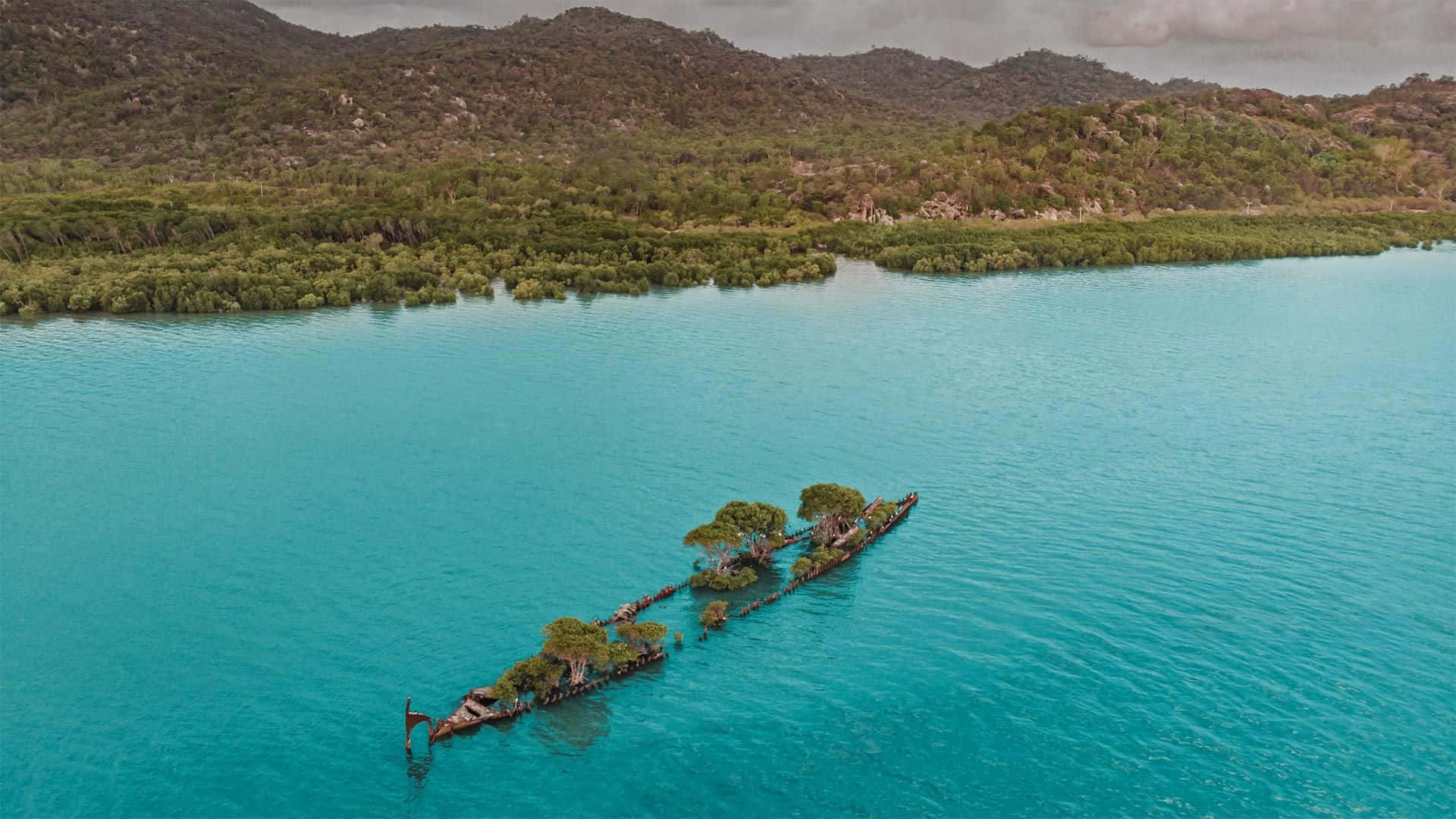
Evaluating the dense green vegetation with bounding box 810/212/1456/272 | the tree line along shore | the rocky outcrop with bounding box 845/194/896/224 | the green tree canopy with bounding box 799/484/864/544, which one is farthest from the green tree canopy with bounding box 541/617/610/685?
the rocky outcrop with bounding box 845/194/896/224

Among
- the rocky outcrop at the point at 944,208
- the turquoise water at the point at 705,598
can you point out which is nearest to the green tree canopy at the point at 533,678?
the turquoise water at the point at 705,598

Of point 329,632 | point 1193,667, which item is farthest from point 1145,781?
point 329,632

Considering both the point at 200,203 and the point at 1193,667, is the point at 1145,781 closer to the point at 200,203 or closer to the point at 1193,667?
the point at 1193,667

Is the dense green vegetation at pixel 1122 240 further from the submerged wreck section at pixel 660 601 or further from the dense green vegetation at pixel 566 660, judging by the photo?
the dense green vegetation at pixel 566 660

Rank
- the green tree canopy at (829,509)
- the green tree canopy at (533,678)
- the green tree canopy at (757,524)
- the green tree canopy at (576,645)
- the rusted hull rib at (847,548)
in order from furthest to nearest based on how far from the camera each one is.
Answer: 1. the green tree canopy at (829,509)
2. the green tree canopy at (757,524)
3. the rusted hull rib at (847,548)
4. the green tree canopy at (576,645)
5. the green tree canopy at (533,678)

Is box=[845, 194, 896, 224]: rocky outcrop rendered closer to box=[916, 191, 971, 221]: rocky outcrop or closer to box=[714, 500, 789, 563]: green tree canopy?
box=[916, 191, 971, 221]: rocky outcrop

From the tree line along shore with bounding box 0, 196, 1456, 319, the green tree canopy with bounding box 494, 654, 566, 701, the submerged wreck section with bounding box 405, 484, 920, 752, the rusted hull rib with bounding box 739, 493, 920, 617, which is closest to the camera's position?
the submerged wreck section with bounding box 405, 484, 920, 752

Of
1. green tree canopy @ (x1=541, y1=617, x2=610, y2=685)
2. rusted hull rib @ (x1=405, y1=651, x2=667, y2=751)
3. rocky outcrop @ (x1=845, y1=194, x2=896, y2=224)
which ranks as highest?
rocky outcrop @ (x1=845, y1=194, x2=896, y2=224)
